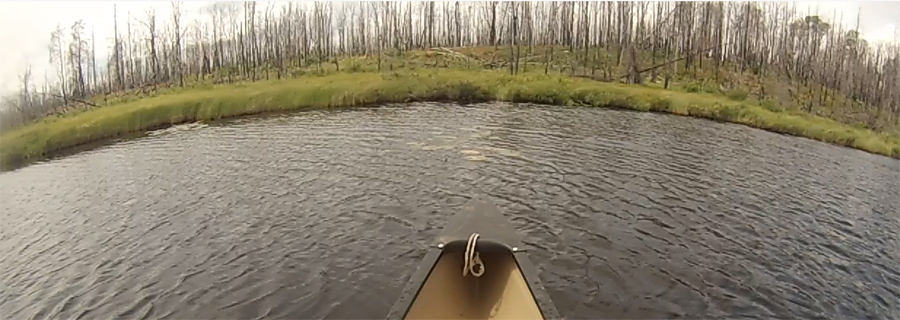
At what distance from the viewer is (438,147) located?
14359 mm

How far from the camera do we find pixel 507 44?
26.6 m

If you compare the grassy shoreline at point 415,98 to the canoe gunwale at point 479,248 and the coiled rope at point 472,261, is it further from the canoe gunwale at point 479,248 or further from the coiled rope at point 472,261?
the coiled rope at point 472,261

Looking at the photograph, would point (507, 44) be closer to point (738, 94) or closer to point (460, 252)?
point (738, 94)

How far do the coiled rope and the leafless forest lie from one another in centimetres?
1410

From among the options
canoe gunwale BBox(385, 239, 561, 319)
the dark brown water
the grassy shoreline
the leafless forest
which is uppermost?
the leafless forest

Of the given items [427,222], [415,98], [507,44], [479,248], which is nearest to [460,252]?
[479,248]

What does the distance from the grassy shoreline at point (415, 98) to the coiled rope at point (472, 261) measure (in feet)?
46.8

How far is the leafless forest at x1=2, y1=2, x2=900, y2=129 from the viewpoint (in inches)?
688

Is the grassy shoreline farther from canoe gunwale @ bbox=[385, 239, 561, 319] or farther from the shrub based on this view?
canoe gunwale @ bbox=[385, 239, 561, 319]

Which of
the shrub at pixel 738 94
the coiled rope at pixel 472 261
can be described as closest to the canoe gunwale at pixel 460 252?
the coiled rope at pixel 472 261

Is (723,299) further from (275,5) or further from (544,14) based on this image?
(275,5)

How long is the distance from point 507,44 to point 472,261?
2238 centimetres

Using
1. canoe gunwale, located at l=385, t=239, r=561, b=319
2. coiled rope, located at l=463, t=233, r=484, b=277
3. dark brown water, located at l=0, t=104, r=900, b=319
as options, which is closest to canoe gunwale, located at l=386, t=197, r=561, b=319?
canoe gunwale, located at l=385, t=239, r=561, b=319

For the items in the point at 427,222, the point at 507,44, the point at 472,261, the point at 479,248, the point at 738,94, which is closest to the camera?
the point at 472,261
